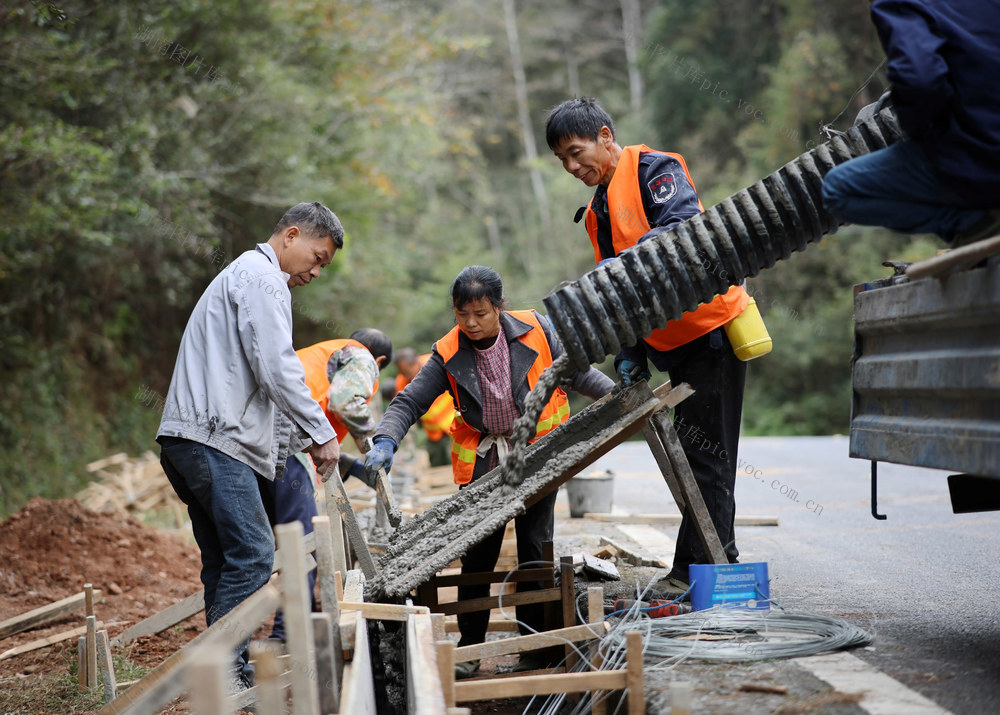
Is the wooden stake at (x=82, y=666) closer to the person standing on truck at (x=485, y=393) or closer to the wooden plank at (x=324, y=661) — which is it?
the person standing on truck at (x=485, y=393)

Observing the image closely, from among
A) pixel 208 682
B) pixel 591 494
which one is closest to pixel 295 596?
pixel 208 682

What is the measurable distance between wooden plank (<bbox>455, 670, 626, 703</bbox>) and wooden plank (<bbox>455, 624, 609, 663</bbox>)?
0.36 meters

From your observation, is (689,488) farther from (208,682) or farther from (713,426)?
(208,682)

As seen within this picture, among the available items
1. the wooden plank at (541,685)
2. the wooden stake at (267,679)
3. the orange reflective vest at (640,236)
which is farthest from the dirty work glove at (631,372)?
the wooden stake at (267,679)

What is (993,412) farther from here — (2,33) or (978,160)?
(2,33)

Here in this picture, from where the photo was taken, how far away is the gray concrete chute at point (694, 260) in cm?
331

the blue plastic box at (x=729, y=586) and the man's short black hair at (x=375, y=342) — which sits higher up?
the man's short black hair at (x=375, y=342)

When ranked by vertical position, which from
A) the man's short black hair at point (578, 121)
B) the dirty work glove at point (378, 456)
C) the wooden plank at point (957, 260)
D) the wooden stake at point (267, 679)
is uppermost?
the man's short black hair at point (578, 121)

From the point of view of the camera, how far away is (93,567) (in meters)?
6.91

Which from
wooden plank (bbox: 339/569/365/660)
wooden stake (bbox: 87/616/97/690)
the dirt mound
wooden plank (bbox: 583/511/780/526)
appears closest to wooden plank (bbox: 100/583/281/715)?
wooden plank (bbox: 339/569/365/660)

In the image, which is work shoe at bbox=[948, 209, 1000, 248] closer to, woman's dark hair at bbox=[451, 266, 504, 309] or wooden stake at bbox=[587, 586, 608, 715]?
wooden stake at bbox=[587, 586, 608, 715]

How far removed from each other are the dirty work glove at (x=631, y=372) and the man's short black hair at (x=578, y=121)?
992 millimetres

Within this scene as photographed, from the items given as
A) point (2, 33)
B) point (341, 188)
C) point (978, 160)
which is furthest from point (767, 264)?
point (341, 188)

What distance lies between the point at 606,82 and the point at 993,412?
104 feet
